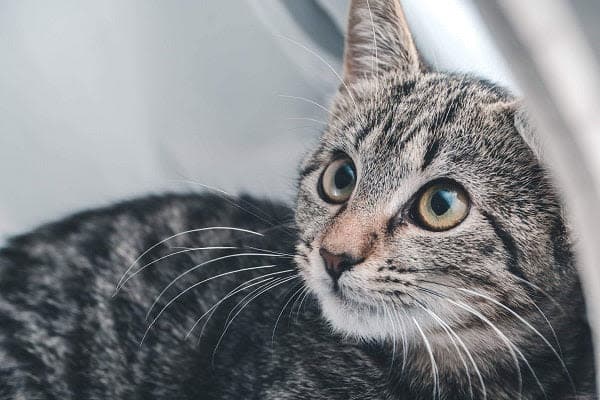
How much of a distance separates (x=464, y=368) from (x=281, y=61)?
0.59 meters

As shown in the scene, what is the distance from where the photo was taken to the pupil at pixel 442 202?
0.77 m

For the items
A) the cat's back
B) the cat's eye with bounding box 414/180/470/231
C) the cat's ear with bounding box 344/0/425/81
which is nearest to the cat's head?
the cat's eye with bounding box 414/180/470/231

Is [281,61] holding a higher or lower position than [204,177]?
higher

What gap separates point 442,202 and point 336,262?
13 centimetres

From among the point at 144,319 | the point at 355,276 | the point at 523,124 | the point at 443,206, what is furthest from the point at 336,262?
the point at 144,319

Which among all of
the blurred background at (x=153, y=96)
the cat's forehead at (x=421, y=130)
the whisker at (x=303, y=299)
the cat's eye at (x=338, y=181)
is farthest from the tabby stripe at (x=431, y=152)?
the blurred background at (x=153, y=96)

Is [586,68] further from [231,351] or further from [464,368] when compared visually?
[231,351]

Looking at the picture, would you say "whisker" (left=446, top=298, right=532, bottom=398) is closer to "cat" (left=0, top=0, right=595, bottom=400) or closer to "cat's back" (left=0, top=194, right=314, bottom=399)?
"cat" (left=0, top=0, right=595, bottom=400)

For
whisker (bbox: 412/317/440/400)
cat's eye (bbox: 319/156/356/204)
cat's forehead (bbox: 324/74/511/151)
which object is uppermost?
cat's forehead (bbox: 324/74/511/151)

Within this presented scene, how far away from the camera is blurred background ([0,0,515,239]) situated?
3.77 feet

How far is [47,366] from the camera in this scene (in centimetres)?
105

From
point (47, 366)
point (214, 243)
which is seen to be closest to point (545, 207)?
point (214, 243)

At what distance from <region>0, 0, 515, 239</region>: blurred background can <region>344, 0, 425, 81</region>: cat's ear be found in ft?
0.47

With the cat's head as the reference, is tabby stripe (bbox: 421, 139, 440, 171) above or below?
above
